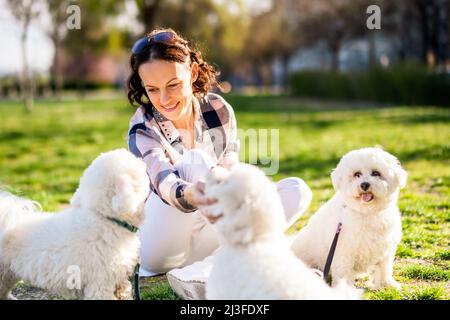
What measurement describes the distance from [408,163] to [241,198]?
6911 millimetres

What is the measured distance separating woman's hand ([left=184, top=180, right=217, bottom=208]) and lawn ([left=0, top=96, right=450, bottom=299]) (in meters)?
0.85

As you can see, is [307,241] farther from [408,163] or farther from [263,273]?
[408,163]

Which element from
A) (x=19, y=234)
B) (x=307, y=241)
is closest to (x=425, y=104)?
(x=307, y=241)

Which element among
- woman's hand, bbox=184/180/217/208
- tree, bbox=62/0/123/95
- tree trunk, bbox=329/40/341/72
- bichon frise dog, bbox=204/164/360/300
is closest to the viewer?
bichon frise dog, bbox=204/164/360/300

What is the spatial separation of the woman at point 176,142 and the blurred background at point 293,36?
2.34 ft

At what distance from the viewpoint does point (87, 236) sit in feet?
9.80

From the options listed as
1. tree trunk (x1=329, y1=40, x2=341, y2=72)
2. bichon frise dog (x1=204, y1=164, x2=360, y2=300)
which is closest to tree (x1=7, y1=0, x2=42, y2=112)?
bichon frise dog (x1=204, y1=164, x2=360, y2=300)

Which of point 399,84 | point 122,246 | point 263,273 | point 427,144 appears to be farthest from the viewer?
point 399,84

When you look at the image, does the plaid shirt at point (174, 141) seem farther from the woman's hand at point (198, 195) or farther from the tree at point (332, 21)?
the tree at point (332, 21)

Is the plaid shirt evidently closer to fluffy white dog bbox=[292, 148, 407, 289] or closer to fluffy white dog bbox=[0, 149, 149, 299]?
fluffy white dog bbox=[0, 149, 149, 299]

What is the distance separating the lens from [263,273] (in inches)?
92.4

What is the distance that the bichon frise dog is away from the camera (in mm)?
2338

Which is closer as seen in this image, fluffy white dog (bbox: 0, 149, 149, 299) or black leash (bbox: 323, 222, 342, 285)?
fluffy white dog (bbox: 0, 149, 149, 299)

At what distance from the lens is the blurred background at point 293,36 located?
67.7 feet
